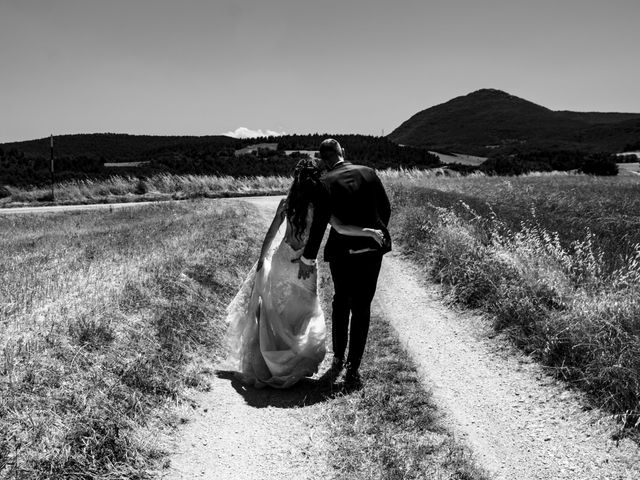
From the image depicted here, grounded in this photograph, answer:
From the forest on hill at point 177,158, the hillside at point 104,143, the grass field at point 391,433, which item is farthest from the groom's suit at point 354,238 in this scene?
the hillside at point 104,143

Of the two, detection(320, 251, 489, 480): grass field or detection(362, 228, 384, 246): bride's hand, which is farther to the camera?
detection(362, 228, 384, 246): bride's hand

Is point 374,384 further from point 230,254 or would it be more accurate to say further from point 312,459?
point 230,254

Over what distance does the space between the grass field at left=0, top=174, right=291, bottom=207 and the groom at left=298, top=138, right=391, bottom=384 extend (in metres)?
25.4

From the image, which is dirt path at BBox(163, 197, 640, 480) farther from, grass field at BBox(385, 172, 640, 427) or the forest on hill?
the forest on hill

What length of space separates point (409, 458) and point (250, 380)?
6.70 feet

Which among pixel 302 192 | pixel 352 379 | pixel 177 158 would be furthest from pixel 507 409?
pixel 177 158

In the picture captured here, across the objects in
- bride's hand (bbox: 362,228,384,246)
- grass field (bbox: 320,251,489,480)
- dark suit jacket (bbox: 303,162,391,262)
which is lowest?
grass field (bbox: 320,251,489,480)

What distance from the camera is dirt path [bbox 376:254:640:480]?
13.6 feet

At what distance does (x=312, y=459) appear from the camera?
4.18 metres

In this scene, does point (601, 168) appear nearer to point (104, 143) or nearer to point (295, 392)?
point (295, 392)

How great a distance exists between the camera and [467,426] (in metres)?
4.70

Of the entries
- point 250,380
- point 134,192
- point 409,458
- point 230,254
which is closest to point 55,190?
point 134,192

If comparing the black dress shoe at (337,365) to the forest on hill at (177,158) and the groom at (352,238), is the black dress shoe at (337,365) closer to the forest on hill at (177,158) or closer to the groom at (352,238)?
the groom at (352,238)

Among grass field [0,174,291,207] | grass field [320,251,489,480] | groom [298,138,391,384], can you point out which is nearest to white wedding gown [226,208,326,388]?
groom [298,138,391,384]
